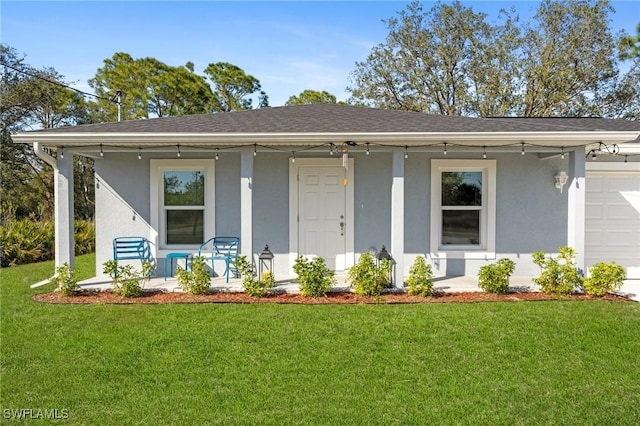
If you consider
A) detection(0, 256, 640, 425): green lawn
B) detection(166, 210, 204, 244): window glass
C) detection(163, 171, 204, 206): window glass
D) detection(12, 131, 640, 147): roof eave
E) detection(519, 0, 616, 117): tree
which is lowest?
detection(0, 256, 640, 425): green lawn

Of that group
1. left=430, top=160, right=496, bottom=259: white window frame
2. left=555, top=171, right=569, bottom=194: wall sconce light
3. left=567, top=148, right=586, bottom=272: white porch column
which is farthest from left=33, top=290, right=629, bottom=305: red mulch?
left=555, top=171, right=569, bottom=194: wall sconce light

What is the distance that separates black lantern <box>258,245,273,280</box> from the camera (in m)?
7.25

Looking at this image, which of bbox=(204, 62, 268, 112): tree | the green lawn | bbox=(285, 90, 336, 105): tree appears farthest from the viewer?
bbox=(285, 90, 336, 105): tree

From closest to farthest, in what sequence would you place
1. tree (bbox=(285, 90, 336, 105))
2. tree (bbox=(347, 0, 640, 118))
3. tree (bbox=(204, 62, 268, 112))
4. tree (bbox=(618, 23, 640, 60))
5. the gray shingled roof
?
the gray shingled roof < tree (bbox=(618, 23, 640, 60)) < tree (bbox=(347, 0, 640, 118)) < tree (bbox=(204, 62, 268, 112)) < tree (bbox=(285, 90, 336, 105))

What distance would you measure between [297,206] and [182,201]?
2.23 metres

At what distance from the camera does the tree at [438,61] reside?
22.6 metres

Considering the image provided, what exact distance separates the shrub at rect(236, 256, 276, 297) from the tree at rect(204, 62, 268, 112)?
21.4 meters

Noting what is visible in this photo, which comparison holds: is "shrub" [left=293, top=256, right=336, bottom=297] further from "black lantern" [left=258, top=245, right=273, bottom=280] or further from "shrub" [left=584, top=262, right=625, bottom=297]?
"shrub" [left=584, top=262, right=625, bottom=297]

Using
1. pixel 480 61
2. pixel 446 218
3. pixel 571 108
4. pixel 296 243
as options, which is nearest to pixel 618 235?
pixel 446 218

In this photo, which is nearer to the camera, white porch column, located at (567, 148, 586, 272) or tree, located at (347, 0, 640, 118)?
white porch column, located at (567, 148, 586, 272)

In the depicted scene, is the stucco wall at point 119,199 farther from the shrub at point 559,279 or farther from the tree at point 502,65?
the tree at point 502,65

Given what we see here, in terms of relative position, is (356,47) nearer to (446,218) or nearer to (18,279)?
(446,218)

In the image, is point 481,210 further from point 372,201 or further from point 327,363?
point 327,363

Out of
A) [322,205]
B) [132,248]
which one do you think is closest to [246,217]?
[322,205]
